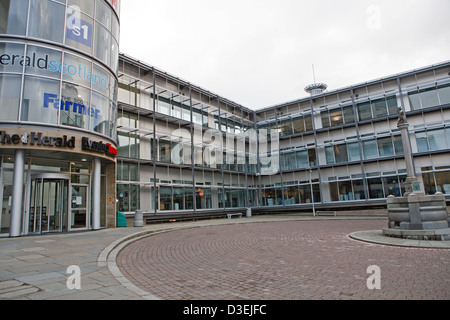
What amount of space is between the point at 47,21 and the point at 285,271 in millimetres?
17086

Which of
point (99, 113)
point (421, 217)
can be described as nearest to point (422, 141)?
point (421, 217)

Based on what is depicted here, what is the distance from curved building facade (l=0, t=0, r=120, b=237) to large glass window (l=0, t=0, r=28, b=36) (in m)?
0.04

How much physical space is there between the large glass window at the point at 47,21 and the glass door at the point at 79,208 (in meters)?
8.28

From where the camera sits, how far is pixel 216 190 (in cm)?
3069

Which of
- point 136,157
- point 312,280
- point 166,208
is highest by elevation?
point 136,157

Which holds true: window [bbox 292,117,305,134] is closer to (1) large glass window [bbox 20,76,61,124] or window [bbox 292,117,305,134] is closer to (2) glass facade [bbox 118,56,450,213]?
(2) glass facade [bbox 118,56,450,213]

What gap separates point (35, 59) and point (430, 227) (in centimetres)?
1971

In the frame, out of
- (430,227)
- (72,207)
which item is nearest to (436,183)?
(430,227)

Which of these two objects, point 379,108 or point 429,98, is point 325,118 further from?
point 429,98

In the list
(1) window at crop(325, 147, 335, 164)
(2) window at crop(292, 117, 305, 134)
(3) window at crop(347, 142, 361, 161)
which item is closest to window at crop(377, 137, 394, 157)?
(3) window at crop(347, 142, 361, 161)

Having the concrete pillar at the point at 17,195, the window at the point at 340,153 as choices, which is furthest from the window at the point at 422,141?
the concrete pillar at the point at 17,195

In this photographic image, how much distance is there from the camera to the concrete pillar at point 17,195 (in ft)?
44.3

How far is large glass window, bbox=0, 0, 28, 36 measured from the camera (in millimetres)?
14477

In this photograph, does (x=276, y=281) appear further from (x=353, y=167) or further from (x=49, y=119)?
(x=353, y=167)
